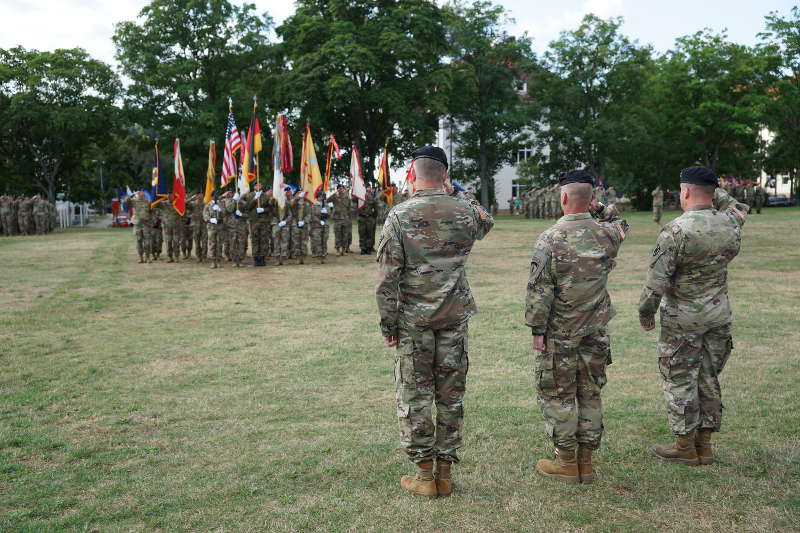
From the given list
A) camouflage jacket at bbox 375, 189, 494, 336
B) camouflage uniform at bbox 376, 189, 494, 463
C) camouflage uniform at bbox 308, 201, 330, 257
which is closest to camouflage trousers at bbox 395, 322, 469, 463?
camouflage uniform at bbox 376, 189, 494, 463

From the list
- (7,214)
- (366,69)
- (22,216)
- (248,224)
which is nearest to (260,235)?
(248,224)

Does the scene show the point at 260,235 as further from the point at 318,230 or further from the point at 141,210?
→ the point at 141,210

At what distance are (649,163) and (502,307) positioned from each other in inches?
1880

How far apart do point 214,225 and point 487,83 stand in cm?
3938

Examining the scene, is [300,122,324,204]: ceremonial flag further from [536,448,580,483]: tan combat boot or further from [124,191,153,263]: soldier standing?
[536,448,580,483]: tan combat boot

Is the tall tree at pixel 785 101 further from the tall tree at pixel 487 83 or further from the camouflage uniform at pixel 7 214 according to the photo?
the camouflage uniform at pixel 7 214

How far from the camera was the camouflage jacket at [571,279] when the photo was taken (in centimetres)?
450

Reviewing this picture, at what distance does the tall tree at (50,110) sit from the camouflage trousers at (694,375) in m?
43.9

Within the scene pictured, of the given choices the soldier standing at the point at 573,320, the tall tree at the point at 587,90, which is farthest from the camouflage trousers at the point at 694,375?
the tall tree at the point at 587,90

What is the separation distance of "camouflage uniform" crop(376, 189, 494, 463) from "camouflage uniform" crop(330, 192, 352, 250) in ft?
52.0

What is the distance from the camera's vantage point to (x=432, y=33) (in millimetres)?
40750

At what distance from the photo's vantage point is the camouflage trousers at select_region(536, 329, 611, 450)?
4531 millimetres

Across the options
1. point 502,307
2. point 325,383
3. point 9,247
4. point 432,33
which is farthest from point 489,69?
point 325,383

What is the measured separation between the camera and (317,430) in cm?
568
